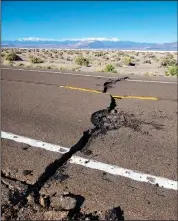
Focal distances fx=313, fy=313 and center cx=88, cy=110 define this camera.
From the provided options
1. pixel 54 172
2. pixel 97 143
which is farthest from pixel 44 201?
pixel 97 143

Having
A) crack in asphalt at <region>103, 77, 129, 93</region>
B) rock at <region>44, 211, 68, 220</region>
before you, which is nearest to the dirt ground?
crack in asphalt at <region>103, 77, 129, 93</region>

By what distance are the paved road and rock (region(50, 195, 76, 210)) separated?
9cm

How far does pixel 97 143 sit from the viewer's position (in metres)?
4.54

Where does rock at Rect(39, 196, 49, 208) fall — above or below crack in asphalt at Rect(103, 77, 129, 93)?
below

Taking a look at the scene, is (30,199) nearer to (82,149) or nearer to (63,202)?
(63,202)

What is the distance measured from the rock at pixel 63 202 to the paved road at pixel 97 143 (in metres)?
0.09

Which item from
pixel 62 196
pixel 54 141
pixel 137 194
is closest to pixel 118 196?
pixel 137 194

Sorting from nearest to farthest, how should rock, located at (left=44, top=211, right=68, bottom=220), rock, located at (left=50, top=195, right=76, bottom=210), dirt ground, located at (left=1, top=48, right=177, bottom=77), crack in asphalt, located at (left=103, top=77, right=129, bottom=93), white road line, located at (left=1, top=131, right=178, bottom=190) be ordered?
rock, located at (left=44, top=211, right=68, bottom=220), rock, located at (left=50, top=195, right=76, bottom=210), white road line, located at (left=1, top=131, right=178, bottom=190), crack in asphalt, located at (left=103, top=77, right=129, bottom=93), dirt ground, located at (left=1, top=48, right=177, bottom=77)

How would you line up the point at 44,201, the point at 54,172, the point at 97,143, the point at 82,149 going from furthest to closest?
1. the point at 97,143
2. the point at 82,149
3. the point at 54,172
4. the point at 44,201

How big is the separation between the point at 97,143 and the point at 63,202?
1613 millimetres

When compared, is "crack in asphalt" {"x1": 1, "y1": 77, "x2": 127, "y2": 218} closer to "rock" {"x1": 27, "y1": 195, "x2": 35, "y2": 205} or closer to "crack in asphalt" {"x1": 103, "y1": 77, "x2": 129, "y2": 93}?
"rock" {"x1": 27, "y1": 195, "x2": 35, "y2": 205}

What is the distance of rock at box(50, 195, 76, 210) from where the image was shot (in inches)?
116

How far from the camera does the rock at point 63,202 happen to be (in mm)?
2948

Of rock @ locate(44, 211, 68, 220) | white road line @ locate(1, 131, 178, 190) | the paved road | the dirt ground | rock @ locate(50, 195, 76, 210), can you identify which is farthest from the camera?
the dirt ground
